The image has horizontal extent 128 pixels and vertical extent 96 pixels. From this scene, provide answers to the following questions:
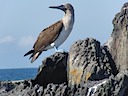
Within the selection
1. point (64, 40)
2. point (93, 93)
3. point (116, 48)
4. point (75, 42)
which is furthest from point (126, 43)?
point (93, 93)

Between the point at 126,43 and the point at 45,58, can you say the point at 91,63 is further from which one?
the point at 126,43

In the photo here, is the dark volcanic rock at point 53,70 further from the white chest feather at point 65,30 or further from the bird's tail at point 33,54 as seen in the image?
the bird's tail at point 33,54

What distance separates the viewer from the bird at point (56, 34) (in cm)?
2206

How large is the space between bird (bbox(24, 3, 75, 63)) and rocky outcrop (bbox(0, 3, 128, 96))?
253cm

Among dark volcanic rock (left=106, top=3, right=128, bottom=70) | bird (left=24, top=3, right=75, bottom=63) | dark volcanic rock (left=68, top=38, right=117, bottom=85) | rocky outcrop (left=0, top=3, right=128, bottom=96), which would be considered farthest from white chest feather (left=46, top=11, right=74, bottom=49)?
dark volcanic rock (left=68, top=38, right=117, bottom=85)

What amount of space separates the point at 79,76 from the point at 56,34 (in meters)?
4.74

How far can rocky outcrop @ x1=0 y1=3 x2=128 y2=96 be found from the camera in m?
15.9

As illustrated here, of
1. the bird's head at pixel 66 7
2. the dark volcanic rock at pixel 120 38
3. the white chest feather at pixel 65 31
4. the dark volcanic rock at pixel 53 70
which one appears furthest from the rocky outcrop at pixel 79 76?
the bird's head at pixel 66 7

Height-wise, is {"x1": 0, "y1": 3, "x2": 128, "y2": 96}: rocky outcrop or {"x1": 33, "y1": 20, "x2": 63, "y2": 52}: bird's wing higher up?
{"x1": 33, "y1": 20, "x2": 63, "y2": 52}: bird's wing

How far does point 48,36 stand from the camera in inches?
882

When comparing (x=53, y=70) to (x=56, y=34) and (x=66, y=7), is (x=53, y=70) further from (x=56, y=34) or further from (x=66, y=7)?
(x=66, y=7)

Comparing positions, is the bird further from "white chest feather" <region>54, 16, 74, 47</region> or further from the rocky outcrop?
the rocky outcrop

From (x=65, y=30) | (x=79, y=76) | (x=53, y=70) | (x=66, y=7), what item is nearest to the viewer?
(x=79, y=76)

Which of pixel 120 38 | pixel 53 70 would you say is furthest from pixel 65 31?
pixel 53 70
